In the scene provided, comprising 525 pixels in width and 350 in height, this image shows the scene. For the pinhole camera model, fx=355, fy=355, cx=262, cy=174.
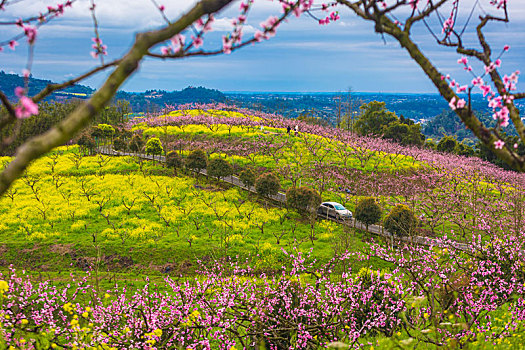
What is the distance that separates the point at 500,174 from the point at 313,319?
43.0 metres

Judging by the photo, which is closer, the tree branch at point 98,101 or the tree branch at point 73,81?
the tree branch at point 98,101

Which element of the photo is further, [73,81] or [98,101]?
[73,81]

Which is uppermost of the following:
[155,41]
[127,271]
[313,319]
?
[155,41]

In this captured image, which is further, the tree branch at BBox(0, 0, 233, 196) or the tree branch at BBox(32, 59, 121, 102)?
the tree branch at BBox(32, 59, 121, 102)

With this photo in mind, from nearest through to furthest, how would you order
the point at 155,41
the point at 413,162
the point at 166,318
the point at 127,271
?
the point at 155,41 → the point at 166,318 → the point at 127,271 → the point at 413,162

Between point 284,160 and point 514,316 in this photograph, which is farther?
point 284,160

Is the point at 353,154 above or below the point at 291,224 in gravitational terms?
above

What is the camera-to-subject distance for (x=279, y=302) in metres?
10.0

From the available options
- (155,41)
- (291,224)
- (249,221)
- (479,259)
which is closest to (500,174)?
(291,224)

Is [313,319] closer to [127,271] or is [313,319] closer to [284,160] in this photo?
[127,271]

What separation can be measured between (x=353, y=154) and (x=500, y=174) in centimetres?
1731

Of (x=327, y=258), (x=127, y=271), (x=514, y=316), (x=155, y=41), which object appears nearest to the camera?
(x=155, y=41)

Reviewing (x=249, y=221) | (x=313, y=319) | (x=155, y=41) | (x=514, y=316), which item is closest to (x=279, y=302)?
(x=313, y=319)

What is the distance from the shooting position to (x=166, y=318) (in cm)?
984
